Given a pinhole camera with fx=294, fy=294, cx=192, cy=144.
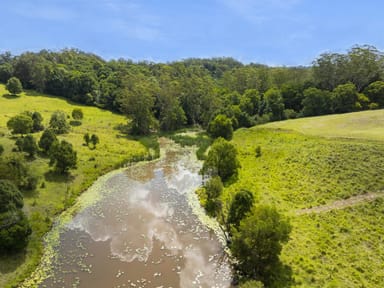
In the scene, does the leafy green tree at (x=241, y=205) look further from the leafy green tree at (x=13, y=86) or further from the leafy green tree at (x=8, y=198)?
the leafy green tree at (x=13, y=86)

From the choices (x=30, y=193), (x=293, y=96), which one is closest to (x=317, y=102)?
(x=293, y=96)

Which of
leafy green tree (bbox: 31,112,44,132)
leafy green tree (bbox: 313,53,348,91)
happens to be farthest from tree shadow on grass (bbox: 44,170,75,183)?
leafy green tree (bbox: 313,53,348,91)

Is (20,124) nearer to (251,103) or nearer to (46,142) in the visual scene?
(46,142)

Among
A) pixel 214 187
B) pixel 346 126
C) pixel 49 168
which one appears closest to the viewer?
pixel 214 187

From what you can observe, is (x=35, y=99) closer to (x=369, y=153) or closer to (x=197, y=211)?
(x=197, y=211)

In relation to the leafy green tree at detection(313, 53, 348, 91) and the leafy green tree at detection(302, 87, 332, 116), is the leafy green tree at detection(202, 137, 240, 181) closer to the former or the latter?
the leafy green tree at detection(302, 87, 332, 116)

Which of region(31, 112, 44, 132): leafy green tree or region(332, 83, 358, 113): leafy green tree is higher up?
region(332, 83, 358, 113): leafy green tree
